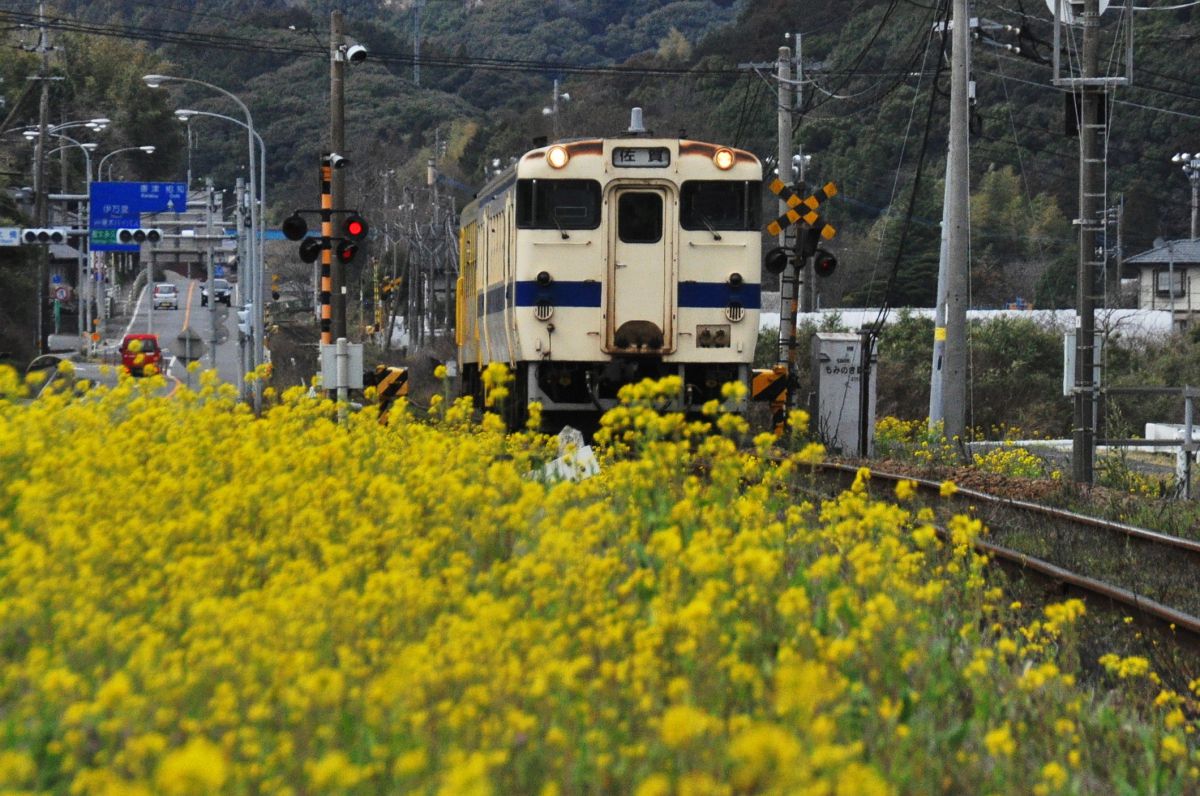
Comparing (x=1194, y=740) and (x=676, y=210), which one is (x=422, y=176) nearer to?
(x=676, y=210)

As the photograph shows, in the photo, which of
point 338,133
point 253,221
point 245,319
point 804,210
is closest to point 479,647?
point 804,210

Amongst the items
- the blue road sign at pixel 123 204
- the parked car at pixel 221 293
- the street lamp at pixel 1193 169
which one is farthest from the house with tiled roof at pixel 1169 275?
the parked car at pixel 221 293

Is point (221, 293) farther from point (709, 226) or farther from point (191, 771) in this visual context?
point (191, 771)

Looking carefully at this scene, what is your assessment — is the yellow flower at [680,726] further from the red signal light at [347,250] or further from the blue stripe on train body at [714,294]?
the red signal light at [347,250]

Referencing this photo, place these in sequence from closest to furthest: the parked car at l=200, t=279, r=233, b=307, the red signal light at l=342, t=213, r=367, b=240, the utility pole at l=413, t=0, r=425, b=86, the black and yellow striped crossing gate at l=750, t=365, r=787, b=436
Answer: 1. the black and yellow striped crossing gate at l=750, t=365, r=787, b=436
2. the red signal light at l=342, t=213, r=367, b=240
3. the parked car at l=200, t=279, r=233, b=307
4. the utility pole at l=413, t=0, r=425, b=86

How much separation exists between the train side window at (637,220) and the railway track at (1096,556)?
2842mm

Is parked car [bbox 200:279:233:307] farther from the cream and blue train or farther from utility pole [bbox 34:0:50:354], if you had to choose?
the cream and blue train

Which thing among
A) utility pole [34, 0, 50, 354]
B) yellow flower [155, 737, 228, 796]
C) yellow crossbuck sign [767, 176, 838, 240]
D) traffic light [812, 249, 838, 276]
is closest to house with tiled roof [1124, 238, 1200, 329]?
utility pole [34, 0, 50, 354]

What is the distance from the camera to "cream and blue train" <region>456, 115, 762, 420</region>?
1521 cm

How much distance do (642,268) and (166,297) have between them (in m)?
63.9

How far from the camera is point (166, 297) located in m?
76.2

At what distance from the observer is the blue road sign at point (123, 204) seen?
5012cm

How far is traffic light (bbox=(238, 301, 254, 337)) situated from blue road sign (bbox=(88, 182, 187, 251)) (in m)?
9.86

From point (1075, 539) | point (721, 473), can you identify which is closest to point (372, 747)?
point (721, 473)
